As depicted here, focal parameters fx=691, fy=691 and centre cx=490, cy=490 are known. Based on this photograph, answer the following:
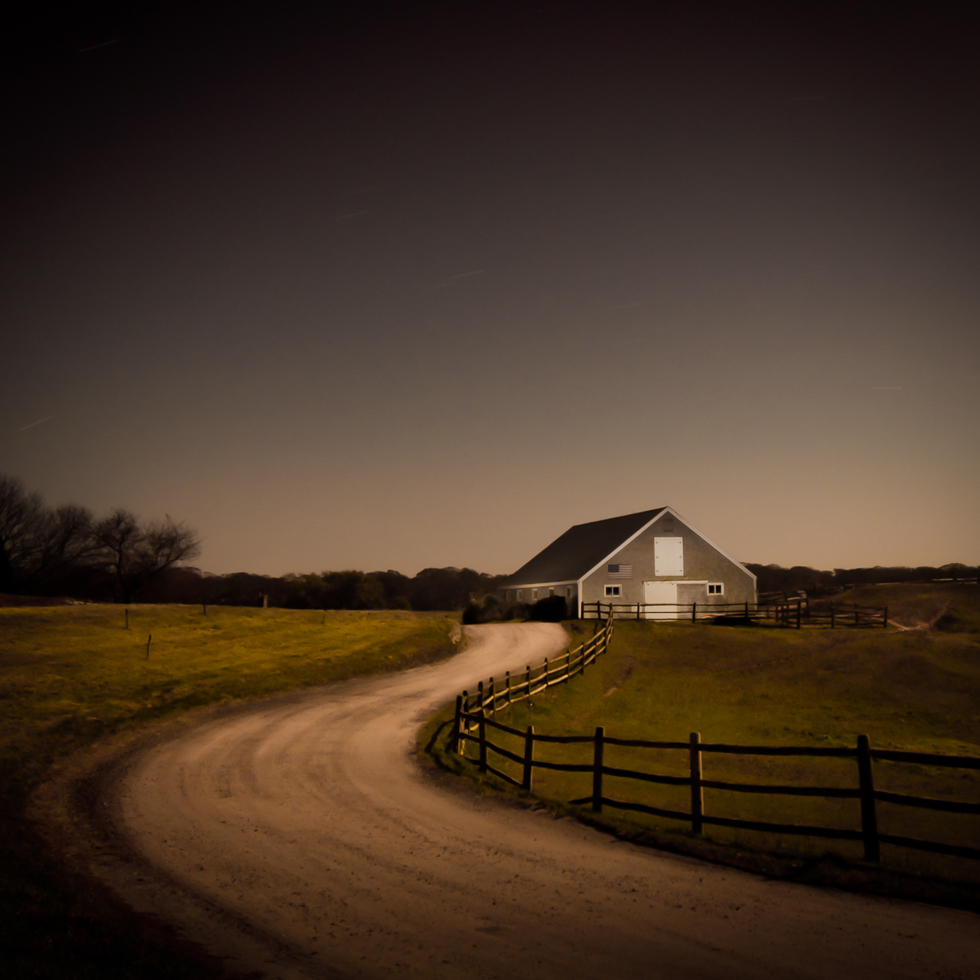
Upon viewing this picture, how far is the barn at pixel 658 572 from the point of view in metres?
49.9

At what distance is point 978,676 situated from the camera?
30.8 m

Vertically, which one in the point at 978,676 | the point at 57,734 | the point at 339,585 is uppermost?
the point at 339,585

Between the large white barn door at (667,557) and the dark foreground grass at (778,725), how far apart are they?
781cm

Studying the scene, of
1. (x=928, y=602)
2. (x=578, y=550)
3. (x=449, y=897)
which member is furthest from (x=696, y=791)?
(x=928, y=602)

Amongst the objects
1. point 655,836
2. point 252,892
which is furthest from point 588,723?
point 252,892

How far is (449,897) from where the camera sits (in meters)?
8.80

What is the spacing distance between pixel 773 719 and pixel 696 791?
52.3 ft

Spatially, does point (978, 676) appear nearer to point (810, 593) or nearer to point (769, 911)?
point (769, 911)

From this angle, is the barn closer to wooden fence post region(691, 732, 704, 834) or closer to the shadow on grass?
the shadow on grass

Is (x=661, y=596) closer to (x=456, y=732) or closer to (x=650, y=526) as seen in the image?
(x=650, y=526)

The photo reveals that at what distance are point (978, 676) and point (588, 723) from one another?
19.3m

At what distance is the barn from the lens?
164 feet

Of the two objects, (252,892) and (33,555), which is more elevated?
(33,555)

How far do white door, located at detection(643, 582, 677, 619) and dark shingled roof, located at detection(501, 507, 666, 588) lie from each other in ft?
13.0
